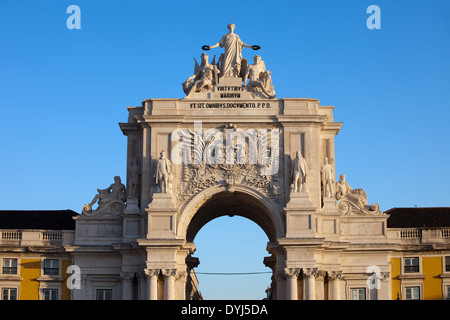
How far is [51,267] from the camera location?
191ft

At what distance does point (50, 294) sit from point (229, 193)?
41.7 feet

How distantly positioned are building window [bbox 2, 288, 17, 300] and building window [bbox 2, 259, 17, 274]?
3.72 feet

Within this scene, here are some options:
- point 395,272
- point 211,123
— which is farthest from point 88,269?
point 395,272

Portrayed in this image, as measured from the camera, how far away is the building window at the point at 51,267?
191 feet

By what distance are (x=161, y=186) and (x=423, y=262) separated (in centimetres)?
1692

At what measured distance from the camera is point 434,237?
5834cm

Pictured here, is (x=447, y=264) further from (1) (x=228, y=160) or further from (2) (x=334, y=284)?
(1) (x=228, y=160)

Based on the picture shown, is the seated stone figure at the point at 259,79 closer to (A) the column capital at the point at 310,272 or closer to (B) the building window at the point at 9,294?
(A) the column capital at the point at 310,272

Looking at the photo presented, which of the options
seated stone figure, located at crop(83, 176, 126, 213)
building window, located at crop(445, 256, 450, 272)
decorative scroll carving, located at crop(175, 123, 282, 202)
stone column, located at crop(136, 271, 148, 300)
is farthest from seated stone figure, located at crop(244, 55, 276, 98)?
building window, located at crop(445, 256, 450, 272)

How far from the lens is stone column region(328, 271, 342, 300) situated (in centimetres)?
5566

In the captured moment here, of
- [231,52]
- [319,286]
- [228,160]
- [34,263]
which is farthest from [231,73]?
[34,263]

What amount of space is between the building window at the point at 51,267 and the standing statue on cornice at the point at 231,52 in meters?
15.8

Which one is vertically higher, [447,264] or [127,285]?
[447,264]
